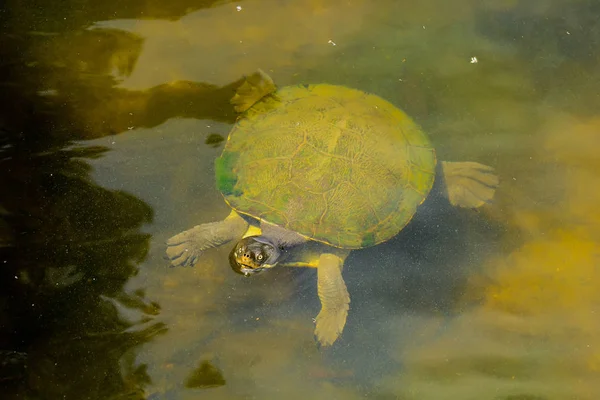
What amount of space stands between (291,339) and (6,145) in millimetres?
2393

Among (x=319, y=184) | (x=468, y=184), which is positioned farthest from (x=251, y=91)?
(x=468, y=184)

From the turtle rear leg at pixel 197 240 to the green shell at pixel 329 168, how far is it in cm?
19

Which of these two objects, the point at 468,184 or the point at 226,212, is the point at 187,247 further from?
the point at 468,184

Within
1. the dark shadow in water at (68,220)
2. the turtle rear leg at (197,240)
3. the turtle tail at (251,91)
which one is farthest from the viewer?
the turtle tail at (251,91)

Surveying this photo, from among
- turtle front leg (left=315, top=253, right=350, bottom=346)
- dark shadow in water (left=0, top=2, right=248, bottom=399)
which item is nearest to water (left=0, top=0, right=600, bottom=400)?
dark shadow in water (left=0, top=2, right=248, bottom=399)

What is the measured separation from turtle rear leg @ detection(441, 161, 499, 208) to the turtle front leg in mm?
1004

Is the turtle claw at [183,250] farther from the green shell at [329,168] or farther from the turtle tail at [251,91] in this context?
the turtle tail at [251,91]

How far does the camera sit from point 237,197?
2.94 metres

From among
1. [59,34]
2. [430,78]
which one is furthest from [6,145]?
[430,78]

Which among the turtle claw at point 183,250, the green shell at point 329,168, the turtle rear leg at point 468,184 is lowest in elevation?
the turtle claw at point 183,250

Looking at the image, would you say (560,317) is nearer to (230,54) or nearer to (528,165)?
(528,165)

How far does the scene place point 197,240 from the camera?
3059 mm

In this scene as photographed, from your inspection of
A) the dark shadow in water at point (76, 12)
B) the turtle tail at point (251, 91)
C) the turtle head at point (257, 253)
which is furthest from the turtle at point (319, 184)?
the dark shadow in water at point (76, 12)

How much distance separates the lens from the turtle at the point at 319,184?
2.81 meters
